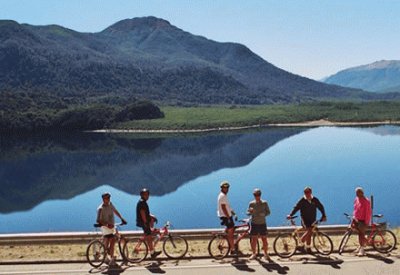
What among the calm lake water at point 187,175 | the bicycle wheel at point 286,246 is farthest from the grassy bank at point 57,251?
the calm lake water at point 187,175

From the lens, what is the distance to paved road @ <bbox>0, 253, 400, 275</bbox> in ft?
45.4

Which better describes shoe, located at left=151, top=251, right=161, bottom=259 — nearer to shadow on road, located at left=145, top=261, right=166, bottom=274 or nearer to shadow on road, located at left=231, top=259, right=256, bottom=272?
shadow on road, located at left=145, top=261, right=166, bottom=274

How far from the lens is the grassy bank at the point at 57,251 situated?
614 inches

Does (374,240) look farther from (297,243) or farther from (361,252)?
(297,243)

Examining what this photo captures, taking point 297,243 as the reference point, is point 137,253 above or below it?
above

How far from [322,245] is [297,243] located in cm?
78

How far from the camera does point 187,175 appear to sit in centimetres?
6806

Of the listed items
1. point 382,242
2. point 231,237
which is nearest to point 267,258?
point 231,237

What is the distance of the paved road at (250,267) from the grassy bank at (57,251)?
2.01 feet

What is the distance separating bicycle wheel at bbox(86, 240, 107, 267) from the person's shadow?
4.55 meters

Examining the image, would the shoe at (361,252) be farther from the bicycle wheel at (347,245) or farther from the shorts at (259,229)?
the shorts at (259,229)

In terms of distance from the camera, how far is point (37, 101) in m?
162

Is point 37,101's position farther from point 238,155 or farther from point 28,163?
point 238,155

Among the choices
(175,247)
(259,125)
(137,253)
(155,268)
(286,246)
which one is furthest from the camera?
(259,125)
